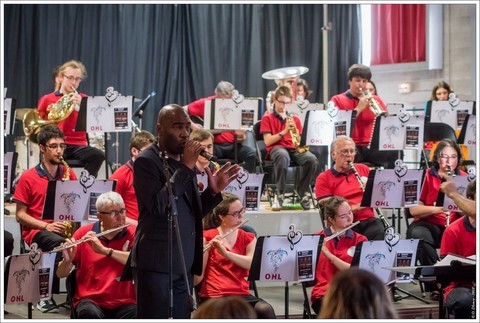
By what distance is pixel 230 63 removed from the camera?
12.4 m

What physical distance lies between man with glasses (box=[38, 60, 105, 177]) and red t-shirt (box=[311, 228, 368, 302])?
2.90 m

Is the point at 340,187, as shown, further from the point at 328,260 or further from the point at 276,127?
the point at 276,127

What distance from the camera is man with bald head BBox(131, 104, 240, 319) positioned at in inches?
159

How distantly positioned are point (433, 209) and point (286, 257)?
6.47 ft

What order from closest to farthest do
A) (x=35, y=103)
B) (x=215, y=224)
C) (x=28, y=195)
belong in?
(x=215, y=224), (x=28, y=195), (x=35, y=103)

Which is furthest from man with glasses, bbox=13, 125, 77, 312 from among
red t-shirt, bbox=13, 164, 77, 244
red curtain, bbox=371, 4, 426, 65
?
red curtain, bbox=371, 4, 426, 65

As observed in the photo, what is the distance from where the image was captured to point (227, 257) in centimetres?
559

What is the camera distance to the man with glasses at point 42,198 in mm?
6379

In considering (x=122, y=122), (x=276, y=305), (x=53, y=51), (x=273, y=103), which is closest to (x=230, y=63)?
(x=53, y=51)

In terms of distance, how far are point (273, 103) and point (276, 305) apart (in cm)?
293

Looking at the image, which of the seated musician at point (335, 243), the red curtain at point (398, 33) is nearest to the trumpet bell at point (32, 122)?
the seated musician at point (335, 243)

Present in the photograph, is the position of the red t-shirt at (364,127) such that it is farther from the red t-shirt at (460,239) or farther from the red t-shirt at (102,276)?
the red t-shirt at (102,276)

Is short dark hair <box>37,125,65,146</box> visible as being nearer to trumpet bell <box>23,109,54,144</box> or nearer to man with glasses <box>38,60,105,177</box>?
man with glasses <box>38,60,105,177</box>

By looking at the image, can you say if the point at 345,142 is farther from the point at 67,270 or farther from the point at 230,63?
the point at 230,63
